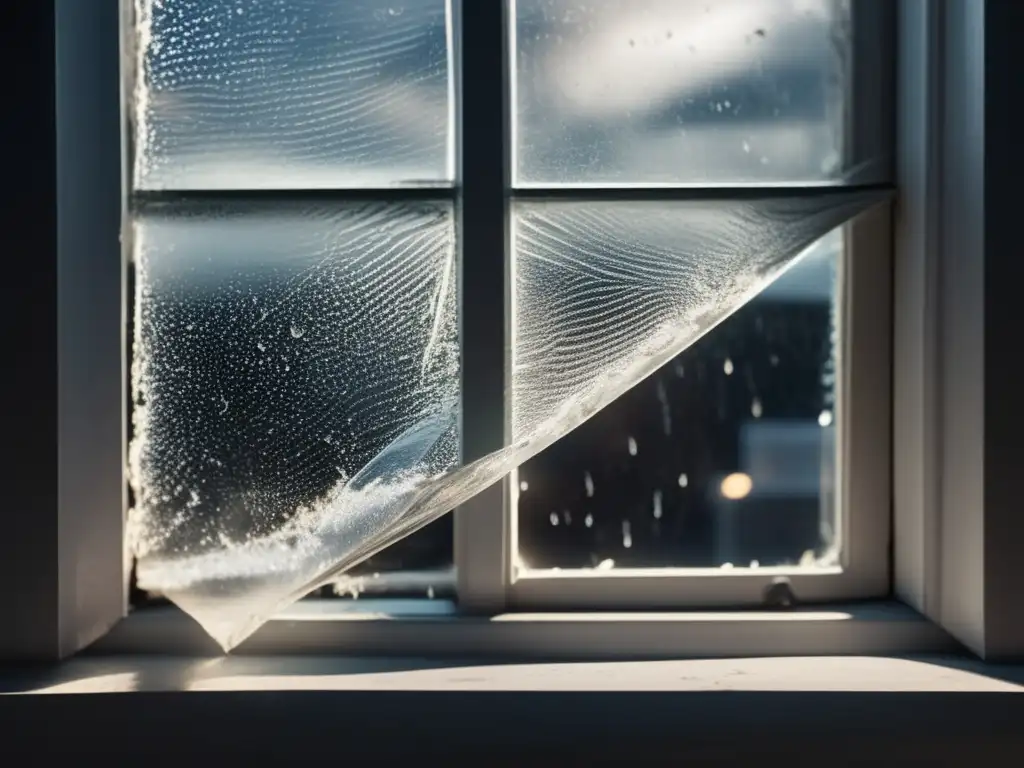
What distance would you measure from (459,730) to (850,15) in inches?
31.5

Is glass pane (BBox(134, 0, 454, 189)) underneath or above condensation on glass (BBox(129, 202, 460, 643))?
above

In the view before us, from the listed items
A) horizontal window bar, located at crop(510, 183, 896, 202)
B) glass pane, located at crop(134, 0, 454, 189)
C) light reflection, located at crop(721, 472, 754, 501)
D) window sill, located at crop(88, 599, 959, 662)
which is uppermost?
glass pane, located at crop(134, 0, 454, 189)

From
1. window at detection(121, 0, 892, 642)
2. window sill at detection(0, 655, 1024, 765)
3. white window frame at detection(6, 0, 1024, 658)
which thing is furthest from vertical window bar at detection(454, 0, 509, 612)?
window sill at detection(0, 655, 1024, 765)

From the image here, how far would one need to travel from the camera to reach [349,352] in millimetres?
851

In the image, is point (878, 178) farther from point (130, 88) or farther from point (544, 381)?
point (130, 88)

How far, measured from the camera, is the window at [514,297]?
84 centimetres

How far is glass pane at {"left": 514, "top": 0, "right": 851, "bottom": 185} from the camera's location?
0.88m

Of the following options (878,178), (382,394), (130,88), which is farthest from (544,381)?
(130,88)

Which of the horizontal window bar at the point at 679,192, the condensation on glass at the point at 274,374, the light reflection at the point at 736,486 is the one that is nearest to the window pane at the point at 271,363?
the condensation on glass at the point at 274,374

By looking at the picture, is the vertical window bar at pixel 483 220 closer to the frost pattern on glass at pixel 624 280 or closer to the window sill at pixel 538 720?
the frost pattern on glass at pixel 624 280

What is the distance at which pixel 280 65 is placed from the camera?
0.87 m

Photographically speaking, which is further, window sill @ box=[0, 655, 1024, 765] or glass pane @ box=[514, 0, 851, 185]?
glass pane @ box=[514, 0, 851, 185]

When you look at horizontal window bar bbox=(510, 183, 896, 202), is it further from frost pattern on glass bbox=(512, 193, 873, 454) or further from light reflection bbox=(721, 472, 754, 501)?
light reflection bbox=(721, 472, 754, 501)

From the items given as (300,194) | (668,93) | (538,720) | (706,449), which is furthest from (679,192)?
(538,720)
